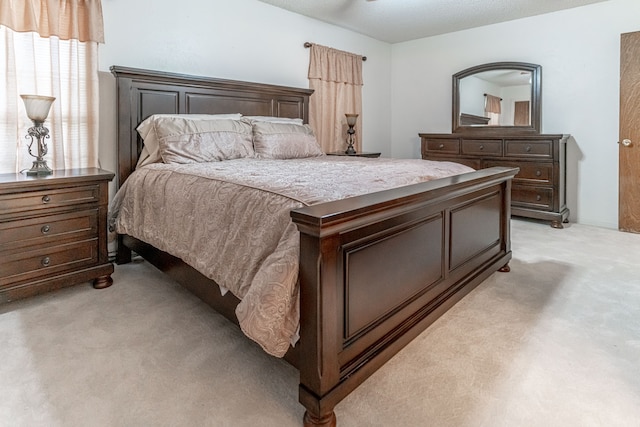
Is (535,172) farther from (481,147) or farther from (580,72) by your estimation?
(580,72)

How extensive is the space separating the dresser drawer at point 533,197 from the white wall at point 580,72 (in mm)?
486

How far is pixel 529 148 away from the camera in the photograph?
4242 mm

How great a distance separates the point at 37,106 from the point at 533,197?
4.42 m

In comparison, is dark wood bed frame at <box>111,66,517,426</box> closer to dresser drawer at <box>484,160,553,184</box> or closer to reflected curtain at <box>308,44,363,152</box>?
dresser drawer at <box>484,160,553,184</box>

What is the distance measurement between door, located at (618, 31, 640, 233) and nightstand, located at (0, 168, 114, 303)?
4615mm

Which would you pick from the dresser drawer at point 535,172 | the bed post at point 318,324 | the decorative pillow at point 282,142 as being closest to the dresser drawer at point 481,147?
the dresser drawer at point 535,172

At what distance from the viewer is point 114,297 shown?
8.08ft

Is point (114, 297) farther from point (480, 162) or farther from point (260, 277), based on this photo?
point (480, 162)

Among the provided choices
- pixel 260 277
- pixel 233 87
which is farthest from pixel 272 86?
pixel 260 277

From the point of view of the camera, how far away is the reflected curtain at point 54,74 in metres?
2.61

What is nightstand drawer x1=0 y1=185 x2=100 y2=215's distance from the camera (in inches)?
85.6

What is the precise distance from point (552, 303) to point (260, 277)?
6.01ft

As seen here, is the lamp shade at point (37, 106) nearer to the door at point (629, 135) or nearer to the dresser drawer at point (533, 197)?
the dresser drawer at point (533, 197)

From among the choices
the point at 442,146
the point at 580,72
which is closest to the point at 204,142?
the point at 442,146
